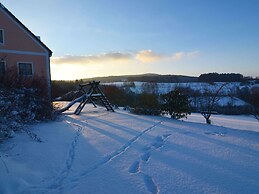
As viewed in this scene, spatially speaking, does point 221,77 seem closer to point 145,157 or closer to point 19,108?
point 19,108

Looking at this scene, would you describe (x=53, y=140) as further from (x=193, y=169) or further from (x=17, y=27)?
(x=17, y=27)

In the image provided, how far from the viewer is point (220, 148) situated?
5.27 meters

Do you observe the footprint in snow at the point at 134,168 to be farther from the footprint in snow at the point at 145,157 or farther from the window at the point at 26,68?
the window at the point at 26,68

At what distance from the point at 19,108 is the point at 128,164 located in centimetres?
443

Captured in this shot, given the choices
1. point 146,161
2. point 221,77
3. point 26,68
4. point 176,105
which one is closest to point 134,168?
point 146,161

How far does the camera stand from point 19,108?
22.8 ft

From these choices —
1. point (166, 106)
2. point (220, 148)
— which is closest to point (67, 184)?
point (220, 148)

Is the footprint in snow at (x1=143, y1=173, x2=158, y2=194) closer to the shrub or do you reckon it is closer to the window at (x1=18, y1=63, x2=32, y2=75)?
the shrub

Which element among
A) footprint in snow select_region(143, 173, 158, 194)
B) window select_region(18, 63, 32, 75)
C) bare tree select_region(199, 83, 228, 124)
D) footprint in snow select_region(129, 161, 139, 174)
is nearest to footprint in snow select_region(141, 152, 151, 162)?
footprint in snow select_region(129, 161, 139, 174)

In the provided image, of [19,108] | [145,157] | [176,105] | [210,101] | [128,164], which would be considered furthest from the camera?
[210,101]

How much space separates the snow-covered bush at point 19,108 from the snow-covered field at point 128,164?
0.34m

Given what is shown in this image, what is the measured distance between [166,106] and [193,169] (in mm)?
7310

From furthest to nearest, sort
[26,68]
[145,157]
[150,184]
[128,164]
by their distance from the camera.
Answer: [26,68]
[145,157]
[128,164]
[150,184]

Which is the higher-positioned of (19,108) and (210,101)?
(19,108)
